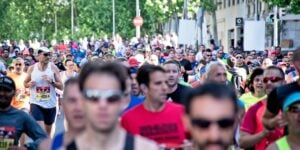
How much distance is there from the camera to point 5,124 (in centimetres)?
867

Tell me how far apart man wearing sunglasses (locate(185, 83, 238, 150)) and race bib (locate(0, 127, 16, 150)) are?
14.0 feet

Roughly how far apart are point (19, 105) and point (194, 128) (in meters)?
12.0

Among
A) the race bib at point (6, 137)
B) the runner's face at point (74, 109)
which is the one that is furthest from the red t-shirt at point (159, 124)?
the race bib at point (6, 137)

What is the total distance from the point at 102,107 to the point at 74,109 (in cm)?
169

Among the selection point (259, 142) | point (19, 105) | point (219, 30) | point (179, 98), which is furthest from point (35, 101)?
point (219, 30)

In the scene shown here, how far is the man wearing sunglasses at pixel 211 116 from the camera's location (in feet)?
→ 14.4

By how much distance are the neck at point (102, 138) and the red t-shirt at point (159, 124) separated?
7.89 feet

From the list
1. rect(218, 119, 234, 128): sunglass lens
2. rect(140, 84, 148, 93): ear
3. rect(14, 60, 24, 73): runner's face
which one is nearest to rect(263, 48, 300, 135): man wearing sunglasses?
rect(140, 84, 148, 93): ear

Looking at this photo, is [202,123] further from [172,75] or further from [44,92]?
[44,92]

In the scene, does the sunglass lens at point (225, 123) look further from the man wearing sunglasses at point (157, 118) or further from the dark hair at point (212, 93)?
the man wearing sunglasses at point (157, 118)

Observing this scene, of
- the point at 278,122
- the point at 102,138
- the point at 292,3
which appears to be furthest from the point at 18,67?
the point at 102,138

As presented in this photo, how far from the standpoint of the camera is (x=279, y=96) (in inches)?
287

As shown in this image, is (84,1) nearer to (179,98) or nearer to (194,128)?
(179,98)

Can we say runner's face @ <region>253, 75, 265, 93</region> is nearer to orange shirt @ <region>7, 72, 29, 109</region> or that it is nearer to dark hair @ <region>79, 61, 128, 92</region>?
dark hair @ <region>79, 61, 128, 92</region>
